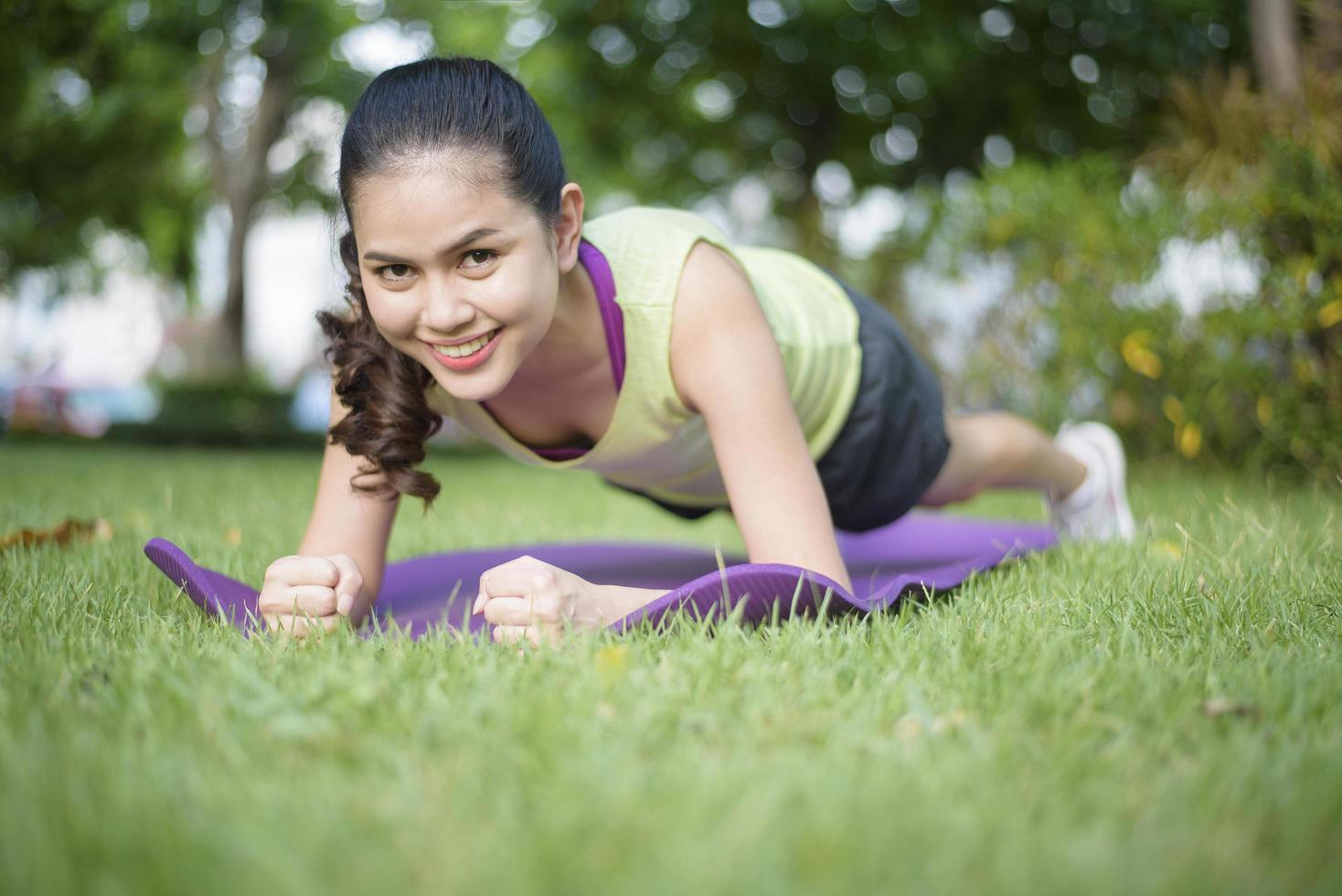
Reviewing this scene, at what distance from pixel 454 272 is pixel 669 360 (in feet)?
1.88

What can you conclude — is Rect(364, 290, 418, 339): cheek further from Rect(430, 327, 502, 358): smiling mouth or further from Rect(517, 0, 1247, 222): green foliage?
Rect(517, 0, 1247, 222): green foliage

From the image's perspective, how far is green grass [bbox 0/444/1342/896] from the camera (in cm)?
98

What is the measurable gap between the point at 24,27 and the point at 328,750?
24.5 feet

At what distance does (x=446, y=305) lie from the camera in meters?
1.96

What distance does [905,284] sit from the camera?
300 inches

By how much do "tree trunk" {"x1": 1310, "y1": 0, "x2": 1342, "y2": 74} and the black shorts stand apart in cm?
403

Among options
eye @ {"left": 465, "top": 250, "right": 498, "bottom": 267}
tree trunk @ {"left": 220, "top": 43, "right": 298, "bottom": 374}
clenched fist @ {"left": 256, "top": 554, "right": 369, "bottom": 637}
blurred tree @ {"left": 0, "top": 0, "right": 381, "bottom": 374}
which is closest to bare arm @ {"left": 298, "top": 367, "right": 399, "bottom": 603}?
clenched fist @ {"left": 256, "top": 554, "right": 369, "bottom": 637}

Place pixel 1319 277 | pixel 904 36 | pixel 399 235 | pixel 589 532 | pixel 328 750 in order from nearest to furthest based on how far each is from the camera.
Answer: pixel 328 750 < pixel 399 235 < pixel 589 532 < pixel 1319 277 < pixel 904 36

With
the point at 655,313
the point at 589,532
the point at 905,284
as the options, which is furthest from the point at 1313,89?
the point at 655,313

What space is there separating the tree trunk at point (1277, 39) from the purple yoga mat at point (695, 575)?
3724 mm

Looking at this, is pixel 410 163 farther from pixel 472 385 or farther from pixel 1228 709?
pixel 1228 709

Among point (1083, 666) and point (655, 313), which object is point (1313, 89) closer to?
point (655, 313)

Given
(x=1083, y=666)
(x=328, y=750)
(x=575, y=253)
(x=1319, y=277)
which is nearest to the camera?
(x=328, y=750)

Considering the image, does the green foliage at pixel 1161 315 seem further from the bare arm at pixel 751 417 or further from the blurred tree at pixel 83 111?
the blurred tree at pixel 83 111
